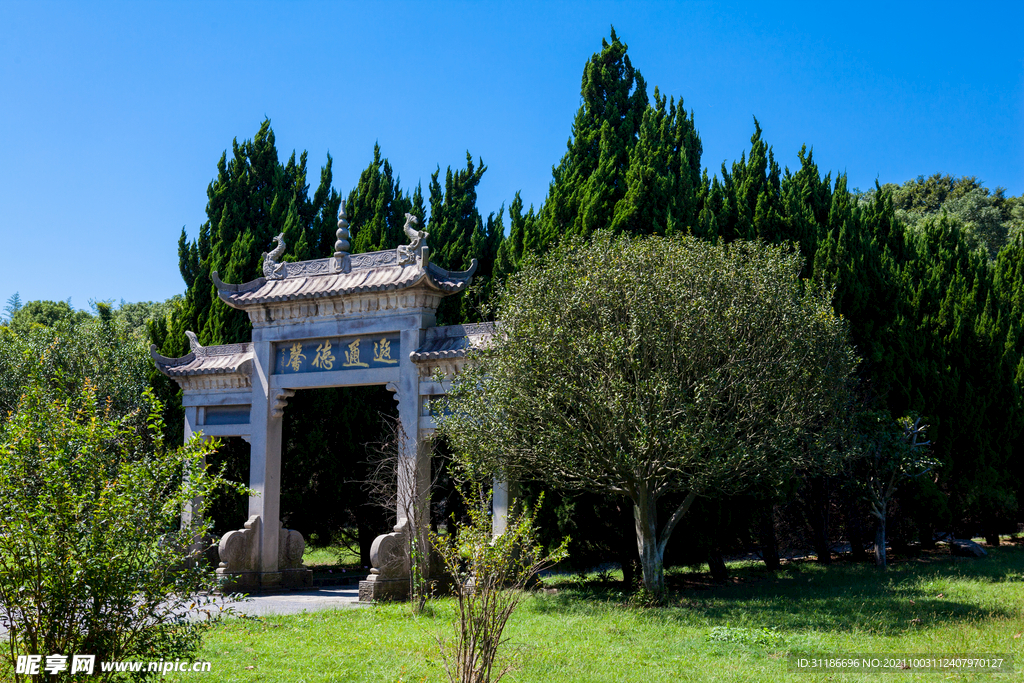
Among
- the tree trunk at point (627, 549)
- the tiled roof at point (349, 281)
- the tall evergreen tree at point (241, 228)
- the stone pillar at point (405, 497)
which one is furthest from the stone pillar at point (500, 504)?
the tall evergreen tree at point (241, 228)

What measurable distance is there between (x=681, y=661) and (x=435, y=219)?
16.9 m

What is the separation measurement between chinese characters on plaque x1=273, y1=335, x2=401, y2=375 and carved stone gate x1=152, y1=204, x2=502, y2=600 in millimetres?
19

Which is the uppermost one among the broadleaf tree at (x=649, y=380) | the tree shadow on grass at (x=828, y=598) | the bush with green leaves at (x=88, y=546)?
the broadleaf tree at (x=649, y=380)

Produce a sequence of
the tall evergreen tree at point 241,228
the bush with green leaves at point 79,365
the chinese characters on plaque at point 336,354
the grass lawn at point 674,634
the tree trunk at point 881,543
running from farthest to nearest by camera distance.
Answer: the tall evergreen tree at point 241,228 → the bush with green leaves at point 79,365 → the tree trunk at point 881,543 → the chinese characters on plaque at point 336,354 → the grass lawn at point 674,634

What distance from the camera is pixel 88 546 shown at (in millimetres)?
5336

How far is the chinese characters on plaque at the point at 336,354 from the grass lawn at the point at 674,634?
14.2 feet

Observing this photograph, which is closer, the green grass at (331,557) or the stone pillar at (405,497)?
the stone pillar at (405,497)

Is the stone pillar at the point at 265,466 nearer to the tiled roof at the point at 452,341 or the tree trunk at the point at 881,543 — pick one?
the tiled roof at the point at 452,341

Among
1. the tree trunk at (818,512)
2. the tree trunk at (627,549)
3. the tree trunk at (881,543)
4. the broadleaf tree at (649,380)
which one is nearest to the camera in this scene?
the broadleaf tree at (649,380)

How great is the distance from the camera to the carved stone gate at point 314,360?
1374 centimetres

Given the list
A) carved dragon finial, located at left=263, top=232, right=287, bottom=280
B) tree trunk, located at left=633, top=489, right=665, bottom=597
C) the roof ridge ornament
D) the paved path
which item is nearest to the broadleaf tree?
tree trunk, located at left=633, top=489, right=665, bottom=597

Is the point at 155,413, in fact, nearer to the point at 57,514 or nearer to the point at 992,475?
the point at 57,514

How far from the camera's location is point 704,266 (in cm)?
1166

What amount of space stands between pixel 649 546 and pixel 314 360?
22.5 ft
